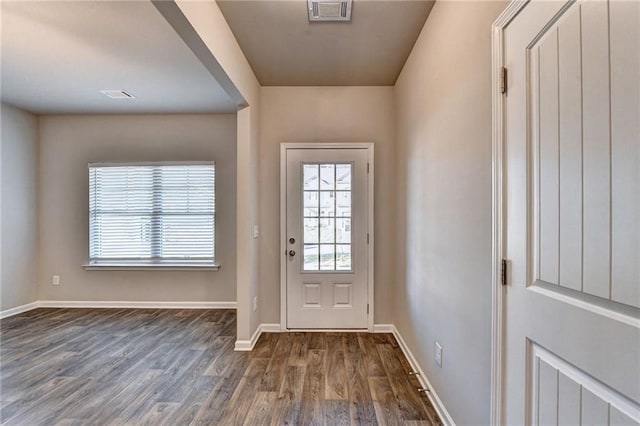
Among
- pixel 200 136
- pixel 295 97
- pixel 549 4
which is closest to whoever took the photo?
pixel 549 4

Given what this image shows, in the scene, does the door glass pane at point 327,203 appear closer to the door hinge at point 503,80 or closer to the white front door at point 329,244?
the white front door at point 329,244

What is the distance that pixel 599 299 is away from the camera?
812 mm

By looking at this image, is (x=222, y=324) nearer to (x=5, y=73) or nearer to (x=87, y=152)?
(x=87, y=152)

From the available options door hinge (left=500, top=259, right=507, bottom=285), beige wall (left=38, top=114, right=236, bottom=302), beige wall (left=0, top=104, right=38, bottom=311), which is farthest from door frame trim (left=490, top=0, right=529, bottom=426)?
beige wall (left=0, top=104, right=38, bottom=311)

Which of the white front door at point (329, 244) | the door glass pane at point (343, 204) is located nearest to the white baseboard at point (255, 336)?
the white front door at point (329, 244)

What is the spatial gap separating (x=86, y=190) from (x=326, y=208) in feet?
11.4

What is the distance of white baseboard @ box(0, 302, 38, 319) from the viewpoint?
151 inches

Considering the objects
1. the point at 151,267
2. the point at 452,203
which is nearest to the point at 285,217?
the point at 452,203

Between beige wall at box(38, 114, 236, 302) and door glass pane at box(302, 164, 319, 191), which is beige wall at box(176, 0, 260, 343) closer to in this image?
door glass pane at box(302, 164, 319, 191)

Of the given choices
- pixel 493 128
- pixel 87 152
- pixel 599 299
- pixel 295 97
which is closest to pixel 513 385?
pixel 599 299

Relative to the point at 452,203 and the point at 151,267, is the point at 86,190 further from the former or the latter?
the point at 452,203

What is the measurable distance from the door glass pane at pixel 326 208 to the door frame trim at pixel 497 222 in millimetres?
2089

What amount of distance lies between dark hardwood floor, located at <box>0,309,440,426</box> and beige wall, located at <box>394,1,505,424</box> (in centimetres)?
44

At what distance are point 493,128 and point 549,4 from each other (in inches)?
17.7
